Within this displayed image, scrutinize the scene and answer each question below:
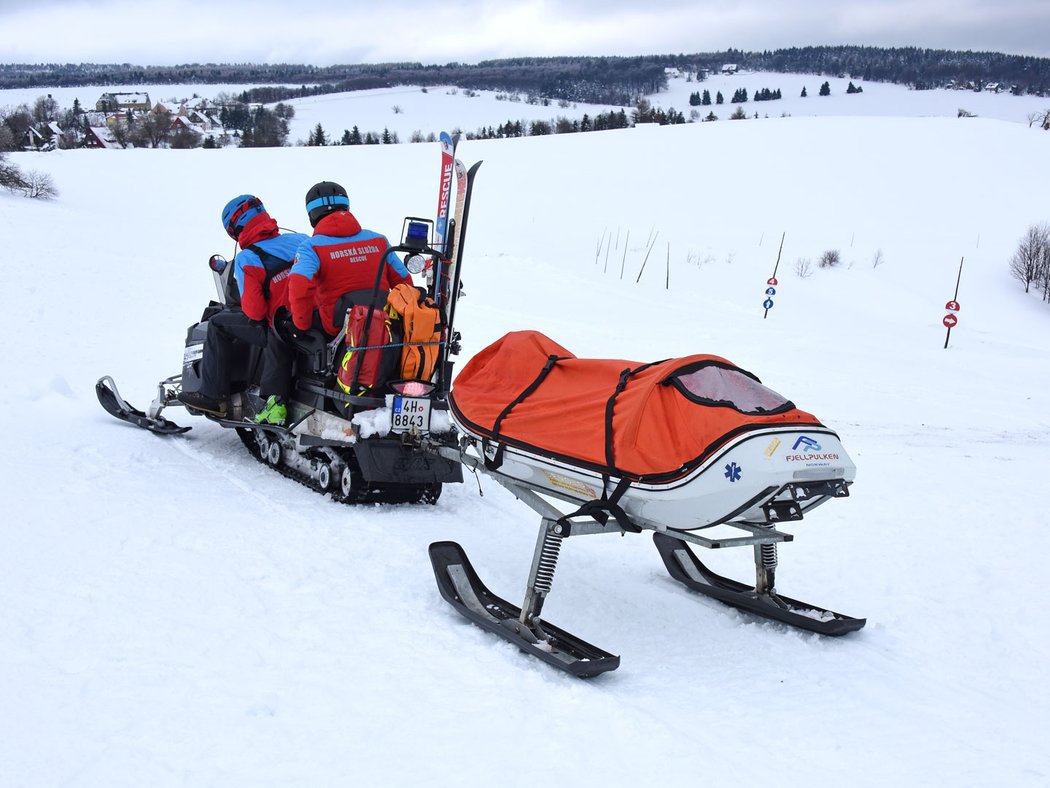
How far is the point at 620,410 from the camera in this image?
11.8 feet

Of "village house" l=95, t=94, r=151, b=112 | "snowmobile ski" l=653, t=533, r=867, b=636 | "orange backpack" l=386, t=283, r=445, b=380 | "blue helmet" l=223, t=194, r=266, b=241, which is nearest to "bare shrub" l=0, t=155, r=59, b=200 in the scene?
"blue helmet" l=223, t=194, r=266, b=241

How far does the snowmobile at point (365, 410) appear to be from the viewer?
17.5 feet

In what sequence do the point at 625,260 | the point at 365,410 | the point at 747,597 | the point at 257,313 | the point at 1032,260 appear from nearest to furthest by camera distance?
the point at 747,597 → the point at 365,410 → the point at 257,313 → the point at 625,260 → the point at 1032,260

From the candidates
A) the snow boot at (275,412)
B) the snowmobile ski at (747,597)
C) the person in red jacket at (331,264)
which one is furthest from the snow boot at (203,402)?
the snowmobile ski at (747,597)

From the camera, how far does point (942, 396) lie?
32.8 ft

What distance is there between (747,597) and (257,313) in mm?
3796

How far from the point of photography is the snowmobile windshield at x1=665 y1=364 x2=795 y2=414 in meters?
3.45

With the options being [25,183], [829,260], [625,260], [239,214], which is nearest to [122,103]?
[25,183]

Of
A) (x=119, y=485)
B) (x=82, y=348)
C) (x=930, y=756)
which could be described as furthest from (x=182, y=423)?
(x=930, y=756)

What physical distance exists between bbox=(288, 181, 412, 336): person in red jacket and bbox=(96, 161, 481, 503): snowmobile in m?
0.13

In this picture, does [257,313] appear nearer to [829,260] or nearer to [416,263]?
[416,263]

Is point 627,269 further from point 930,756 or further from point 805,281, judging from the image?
point 930,756

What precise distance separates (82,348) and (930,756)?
950 cm

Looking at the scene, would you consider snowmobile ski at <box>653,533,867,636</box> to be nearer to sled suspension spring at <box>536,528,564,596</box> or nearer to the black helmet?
sled suspension spring at <box>536,528,564,596</box>
